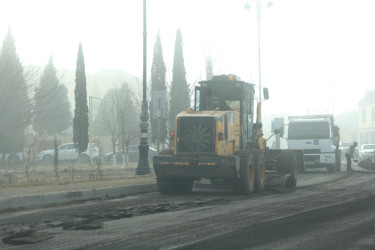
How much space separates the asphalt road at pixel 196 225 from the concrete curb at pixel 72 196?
29.3 inches

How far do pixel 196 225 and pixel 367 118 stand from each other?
104m

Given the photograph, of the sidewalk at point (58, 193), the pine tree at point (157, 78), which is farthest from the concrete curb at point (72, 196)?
the pine tree at point (157, 78)

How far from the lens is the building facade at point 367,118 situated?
10519 cm

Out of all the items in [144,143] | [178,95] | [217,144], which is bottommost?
[217,144]

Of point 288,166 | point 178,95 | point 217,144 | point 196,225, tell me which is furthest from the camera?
point 178,95

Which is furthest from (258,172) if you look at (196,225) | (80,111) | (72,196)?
(80,111)

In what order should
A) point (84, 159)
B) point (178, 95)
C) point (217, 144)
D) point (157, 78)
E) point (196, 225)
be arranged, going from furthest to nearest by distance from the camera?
point (84, 159) < point (157, 78) < point (178, 95) < point (217, 144) < point (196, 225)

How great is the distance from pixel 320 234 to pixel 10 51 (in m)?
23.3

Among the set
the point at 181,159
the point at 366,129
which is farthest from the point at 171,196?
the point at 366,129

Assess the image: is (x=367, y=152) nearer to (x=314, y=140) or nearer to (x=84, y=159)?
(x=84, y=159)

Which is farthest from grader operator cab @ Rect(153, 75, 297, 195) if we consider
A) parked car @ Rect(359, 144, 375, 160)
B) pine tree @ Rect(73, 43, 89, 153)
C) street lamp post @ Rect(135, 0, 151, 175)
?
parked car @ Rect(359, 144, 375, 160)

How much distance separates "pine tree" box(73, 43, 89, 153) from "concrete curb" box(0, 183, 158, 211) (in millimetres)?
30295

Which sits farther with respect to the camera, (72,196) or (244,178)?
(244,178)

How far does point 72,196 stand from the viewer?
A: 46.3 ft
